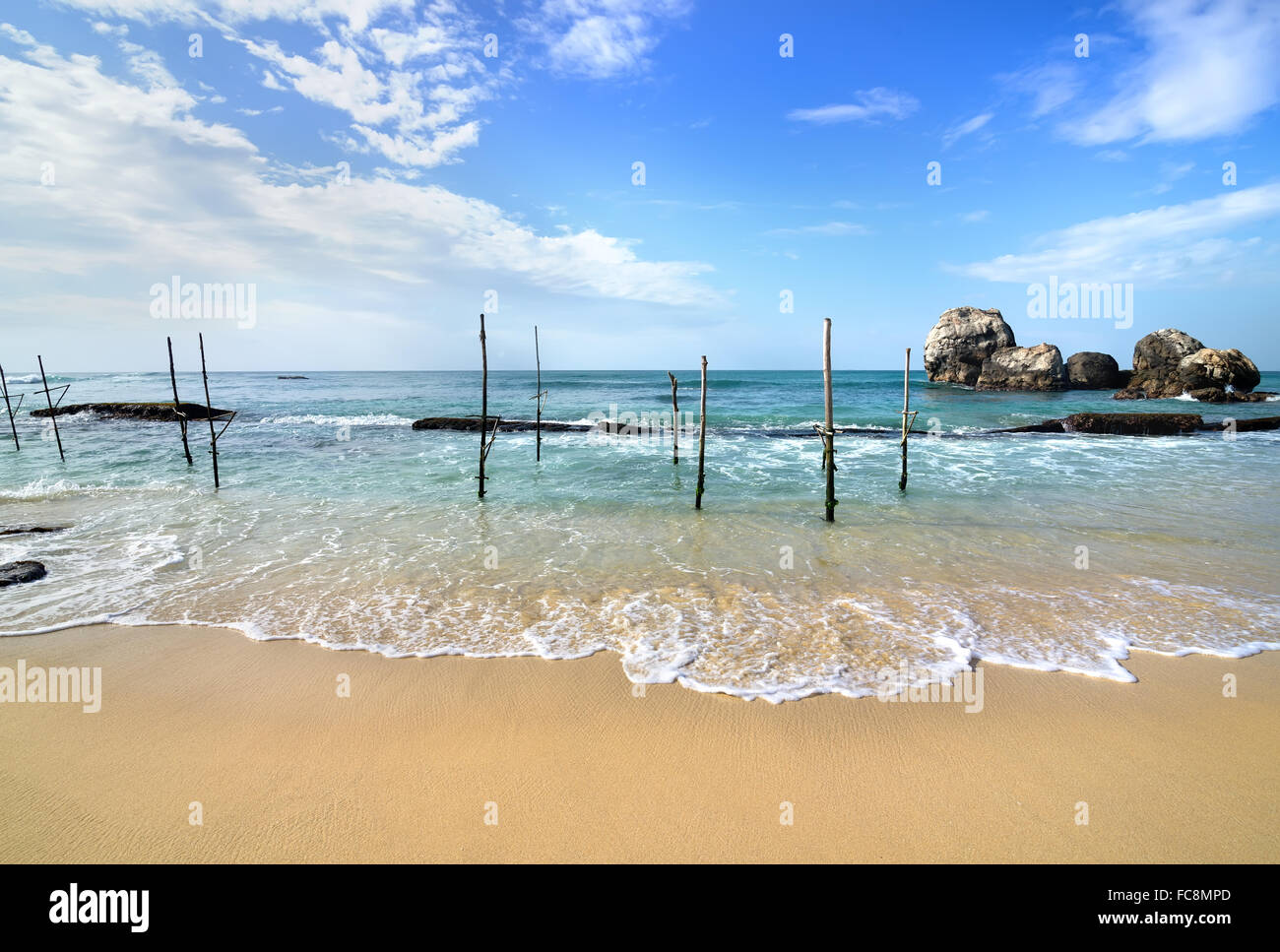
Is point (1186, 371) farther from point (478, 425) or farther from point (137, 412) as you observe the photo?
point (137, 412)

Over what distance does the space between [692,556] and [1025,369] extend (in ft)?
152

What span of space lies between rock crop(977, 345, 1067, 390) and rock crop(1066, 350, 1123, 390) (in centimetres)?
143

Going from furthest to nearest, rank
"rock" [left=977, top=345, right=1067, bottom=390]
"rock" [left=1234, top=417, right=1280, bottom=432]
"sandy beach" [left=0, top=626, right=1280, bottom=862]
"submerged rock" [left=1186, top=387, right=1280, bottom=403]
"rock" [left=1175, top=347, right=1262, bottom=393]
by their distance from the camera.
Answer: "rock" [left=977, top=345, right=1067, bottom=390], "rock" [left=1175, top=347, right=1262, bottom=393], "submerged rock" [left=1186, top=387, right=1280, bottom=403], "rock" [left=1234, top=417, right=1280, bottom=432], "sandy beach" [left=0, top=626, right=1280, bottom=862]

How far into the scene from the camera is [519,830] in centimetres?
340

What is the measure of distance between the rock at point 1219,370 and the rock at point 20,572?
55185mm

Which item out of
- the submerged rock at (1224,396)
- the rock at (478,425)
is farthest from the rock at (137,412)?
the submerged rock at (1224,396)

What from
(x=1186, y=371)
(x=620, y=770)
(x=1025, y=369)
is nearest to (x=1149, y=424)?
(x=1186, y=371)

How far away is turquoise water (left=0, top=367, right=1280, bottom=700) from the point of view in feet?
20.1

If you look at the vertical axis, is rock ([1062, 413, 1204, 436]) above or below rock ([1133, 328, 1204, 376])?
below

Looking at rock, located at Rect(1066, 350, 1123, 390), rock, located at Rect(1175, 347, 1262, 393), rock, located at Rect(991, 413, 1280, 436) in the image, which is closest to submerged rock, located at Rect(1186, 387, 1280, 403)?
rock, located at Rect(1175, 347, 1262, 393)

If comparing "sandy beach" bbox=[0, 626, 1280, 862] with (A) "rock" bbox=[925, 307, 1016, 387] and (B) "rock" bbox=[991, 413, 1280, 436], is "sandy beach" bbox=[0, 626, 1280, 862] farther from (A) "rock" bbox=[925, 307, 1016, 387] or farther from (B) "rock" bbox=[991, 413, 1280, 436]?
(A) "rock" bbox=[925, 307, 1016, 387]

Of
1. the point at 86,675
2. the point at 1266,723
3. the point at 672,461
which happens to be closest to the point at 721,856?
the point at 1266,723
